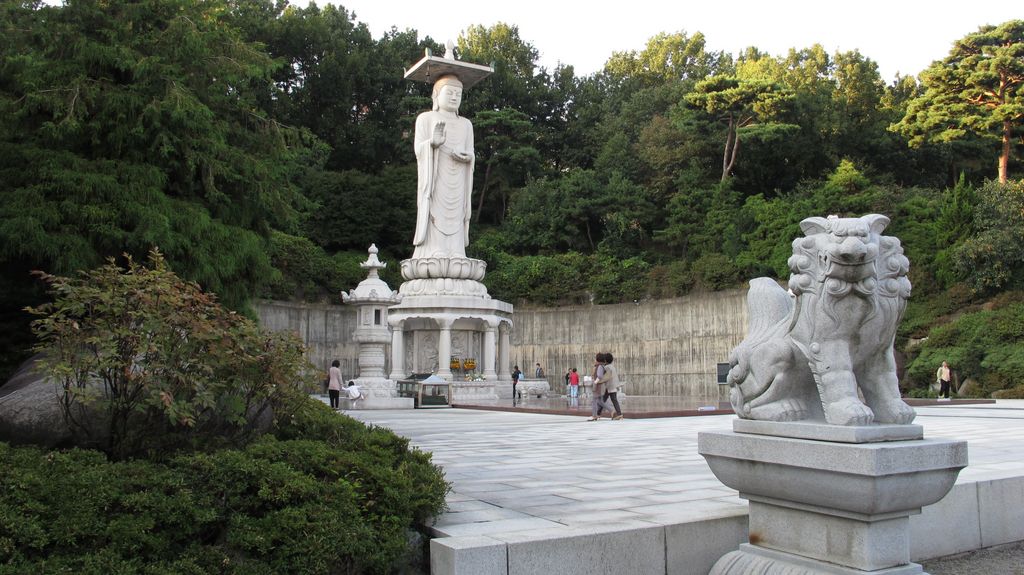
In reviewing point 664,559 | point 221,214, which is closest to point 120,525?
point 664,559

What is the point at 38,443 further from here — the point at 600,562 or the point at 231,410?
the point at 600,562

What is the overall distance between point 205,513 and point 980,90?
2849 centimetres

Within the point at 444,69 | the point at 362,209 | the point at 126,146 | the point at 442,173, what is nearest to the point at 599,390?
the point at 126,146

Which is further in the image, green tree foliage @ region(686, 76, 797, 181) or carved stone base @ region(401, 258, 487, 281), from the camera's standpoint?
green tree foliage @ region(686, 76, 797, 181)

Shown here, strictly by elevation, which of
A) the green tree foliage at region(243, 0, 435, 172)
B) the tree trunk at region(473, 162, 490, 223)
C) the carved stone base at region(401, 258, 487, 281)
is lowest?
the carved stone base at region(401, 258, 487, 281)

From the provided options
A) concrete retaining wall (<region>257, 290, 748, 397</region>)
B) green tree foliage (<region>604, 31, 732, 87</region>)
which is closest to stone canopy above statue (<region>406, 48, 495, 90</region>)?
concrete retaining wall (<region>257, 290, 748, 397</region>)

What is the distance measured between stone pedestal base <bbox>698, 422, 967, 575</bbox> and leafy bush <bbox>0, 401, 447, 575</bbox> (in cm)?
169

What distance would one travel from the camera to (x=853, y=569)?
3.63 m

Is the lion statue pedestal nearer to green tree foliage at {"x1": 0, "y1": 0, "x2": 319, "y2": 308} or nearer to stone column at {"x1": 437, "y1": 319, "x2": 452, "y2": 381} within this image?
green tree foliage at {"x1": 0, "y1": 0, "x2": 319, "y2": 308}

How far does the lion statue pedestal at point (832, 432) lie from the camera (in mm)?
3564

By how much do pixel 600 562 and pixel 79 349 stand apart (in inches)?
124

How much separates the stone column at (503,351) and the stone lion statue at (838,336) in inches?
783

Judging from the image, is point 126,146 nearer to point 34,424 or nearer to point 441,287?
point 34,424

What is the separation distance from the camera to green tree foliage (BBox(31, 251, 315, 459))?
4.39 m
